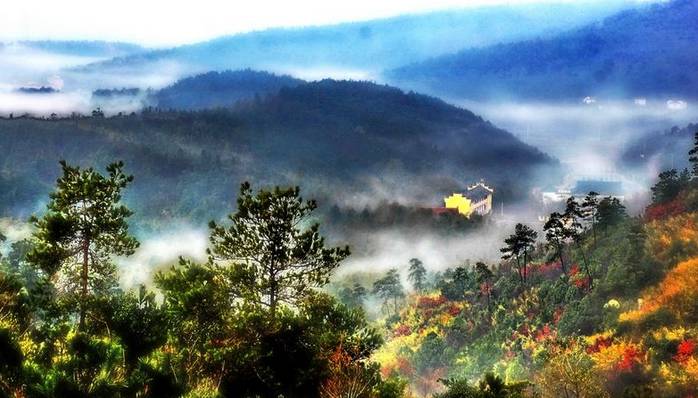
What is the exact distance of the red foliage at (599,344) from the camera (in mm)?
46094

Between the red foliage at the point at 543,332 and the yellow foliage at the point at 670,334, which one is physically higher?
the yellow foliage at the point at 670,334

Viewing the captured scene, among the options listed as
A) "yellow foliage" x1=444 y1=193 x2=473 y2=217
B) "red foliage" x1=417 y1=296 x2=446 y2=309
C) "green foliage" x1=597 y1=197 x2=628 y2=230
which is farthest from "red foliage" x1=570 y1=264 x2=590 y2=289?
"yellow foliage" x1=444 y1=193 x2=473 y2=217

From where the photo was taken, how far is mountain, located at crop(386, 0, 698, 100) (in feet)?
452

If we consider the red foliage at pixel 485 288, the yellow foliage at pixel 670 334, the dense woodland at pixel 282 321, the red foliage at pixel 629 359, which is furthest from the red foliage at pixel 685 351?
the red foliage at pixel 485 288

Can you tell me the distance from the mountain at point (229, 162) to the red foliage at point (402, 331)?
72.7m

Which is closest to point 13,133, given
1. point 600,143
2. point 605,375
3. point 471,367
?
point 600,143

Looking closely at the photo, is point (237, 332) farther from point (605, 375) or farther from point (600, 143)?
point (600, 143)

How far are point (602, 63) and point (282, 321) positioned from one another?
15420cm

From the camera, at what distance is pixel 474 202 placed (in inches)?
4510

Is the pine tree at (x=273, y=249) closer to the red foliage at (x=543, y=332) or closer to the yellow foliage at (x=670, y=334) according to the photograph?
the yellow foliage at (x=670, y=334)

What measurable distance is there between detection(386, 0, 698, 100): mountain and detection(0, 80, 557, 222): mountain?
47.4 feet

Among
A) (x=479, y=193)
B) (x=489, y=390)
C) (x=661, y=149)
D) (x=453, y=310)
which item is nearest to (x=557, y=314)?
(x=453, y=310)

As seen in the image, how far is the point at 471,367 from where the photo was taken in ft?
188

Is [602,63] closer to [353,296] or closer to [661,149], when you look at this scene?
[661,149]
